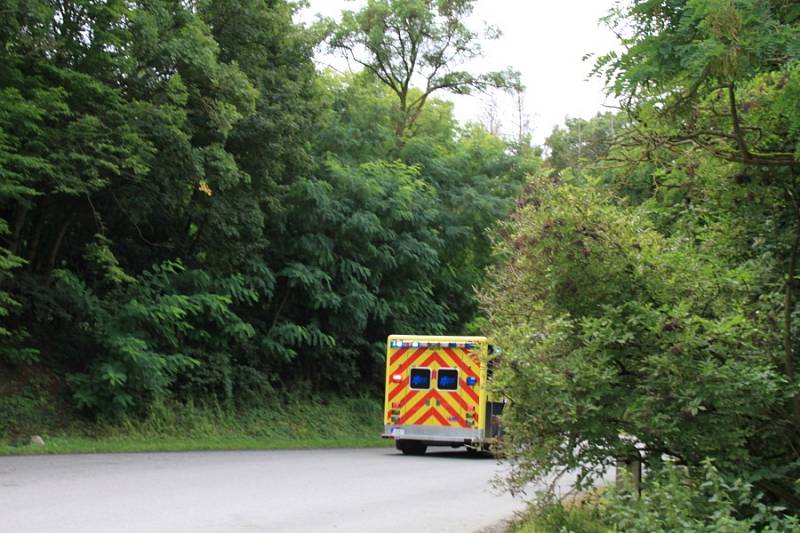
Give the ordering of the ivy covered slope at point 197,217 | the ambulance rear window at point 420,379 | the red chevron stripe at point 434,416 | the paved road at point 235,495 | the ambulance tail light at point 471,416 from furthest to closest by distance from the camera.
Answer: the ambulance rear window at point 420,379 → the red chevron stripe at point 434,416 → the ambulance tail light at point 471,416 → the ivy covered slope at point 197,217 → the paved road at point 235,495

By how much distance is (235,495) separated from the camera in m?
12.0

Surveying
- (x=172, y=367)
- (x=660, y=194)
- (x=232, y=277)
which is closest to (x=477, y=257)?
(x=232, y=277)

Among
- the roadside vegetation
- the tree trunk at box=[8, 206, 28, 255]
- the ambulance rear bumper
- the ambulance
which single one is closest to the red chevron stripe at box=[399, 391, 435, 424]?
the ambulance

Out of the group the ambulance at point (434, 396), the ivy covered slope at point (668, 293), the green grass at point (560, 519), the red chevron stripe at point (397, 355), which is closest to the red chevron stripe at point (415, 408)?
the ambulance at point (434, 396)

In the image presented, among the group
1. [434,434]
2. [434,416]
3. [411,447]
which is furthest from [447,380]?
[411,447]

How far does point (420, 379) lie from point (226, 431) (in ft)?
19.0

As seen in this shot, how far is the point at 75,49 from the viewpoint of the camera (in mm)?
19422

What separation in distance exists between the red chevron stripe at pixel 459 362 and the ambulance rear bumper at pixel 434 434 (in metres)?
1.30

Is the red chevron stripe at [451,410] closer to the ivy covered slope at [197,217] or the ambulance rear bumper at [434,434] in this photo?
the ambulance rear bumper at [434,434]

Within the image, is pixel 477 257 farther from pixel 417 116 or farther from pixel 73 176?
pixel 73 176

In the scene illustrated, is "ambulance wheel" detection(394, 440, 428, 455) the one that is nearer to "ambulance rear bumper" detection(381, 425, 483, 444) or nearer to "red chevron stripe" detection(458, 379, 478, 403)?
"ambulance rear bumper" detection(381, 425, 483, 444)

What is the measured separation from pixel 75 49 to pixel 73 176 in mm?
2808

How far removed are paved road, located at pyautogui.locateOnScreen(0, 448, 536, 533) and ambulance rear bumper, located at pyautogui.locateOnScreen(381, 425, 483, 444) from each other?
10.7 feet

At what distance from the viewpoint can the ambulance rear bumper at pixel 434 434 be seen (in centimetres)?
2162
